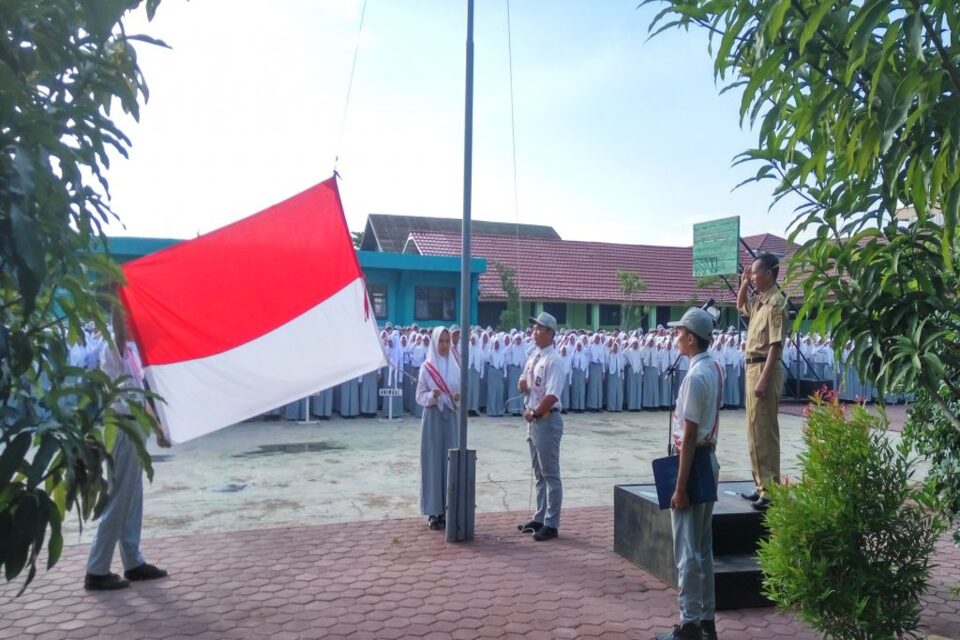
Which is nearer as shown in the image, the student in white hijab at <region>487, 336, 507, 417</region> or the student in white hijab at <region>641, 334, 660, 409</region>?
the student in white hijab at <region>487, 336, 507, 417</region>

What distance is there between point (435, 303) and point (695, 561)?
19.5 meters

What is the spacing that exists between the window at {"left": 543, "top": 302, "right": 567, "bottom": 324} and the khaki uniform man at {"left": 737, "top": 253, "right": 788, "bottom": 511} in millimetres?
21657

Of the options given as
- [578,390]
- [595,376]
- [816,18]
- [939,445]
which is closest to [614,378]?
[595,376]

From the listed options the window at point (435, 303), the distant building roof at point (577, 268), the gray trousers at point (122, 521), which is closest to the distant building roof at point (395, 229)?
the distant building roof at point (577, 268)

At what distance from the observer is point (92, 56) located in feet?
6.33

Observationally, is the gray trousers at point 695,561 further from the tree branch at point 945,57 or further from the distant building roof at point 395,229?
the distant building roof at point 395,229

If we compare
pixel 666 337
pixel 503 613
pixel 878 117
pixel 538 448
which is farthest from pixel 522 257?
pixel 878 117

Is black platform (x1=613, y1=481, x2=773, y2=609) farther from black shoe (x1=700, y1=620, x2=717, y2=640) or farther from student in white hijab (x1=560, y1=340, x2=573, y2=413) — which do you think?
student in white hijab (x1=560, y1=340, x2=573, y2=413)

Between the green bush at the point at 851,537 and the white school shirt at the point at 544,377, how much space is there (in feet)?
9.18

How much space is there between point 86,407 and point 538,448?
4851mm

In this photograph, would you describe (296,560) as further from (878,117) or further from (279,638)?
(878,117)

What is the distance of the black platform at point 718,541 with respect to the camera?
16.1 feet

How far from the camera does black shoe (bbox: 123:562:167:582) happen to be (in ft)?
17.1

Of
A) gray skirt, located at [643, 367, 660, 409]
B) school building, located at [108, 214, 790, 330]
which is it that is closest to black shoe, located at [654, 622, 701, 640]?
gray skirt, located at [643, 367, 660, 409]
